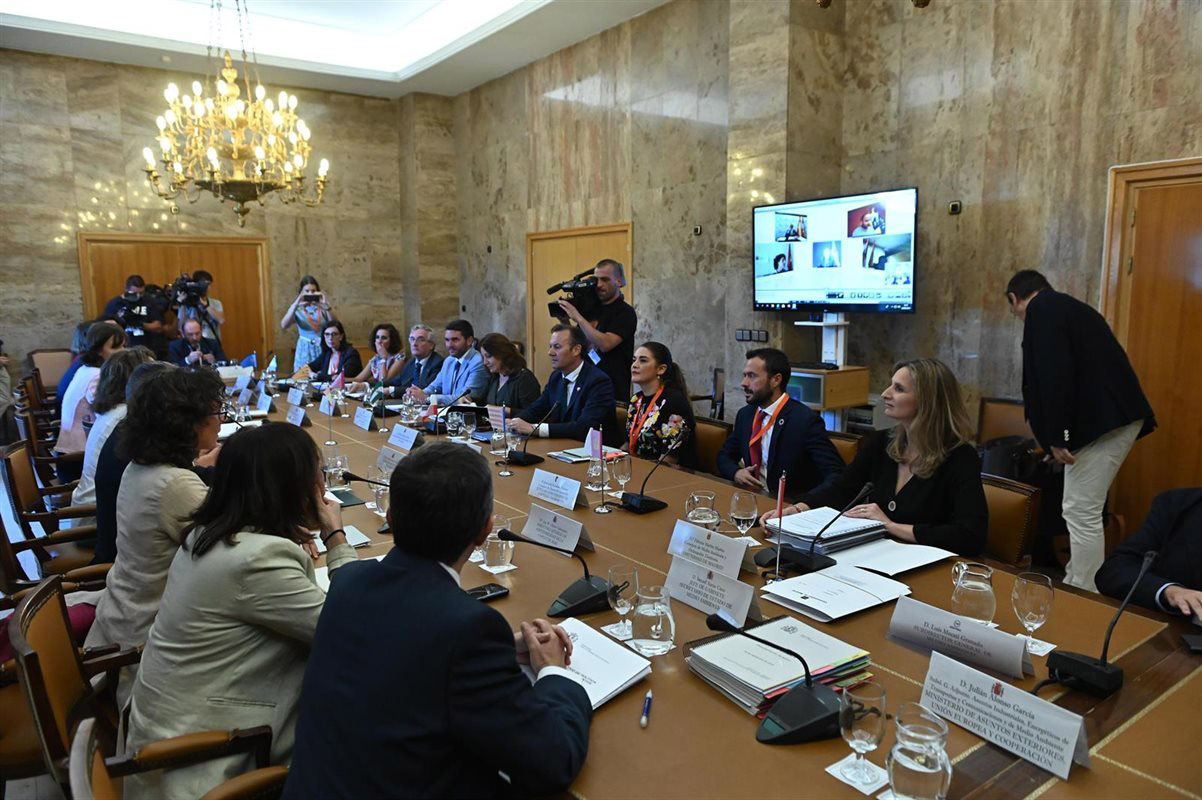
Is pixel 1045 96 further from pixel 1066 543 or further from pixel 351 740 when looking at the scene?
pixel 351 740

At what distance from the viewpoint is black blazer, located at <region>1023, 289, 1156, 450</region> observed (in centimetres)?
361

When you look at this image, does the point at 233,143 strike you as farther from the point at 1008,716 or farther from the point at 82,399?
the point at 1008,716

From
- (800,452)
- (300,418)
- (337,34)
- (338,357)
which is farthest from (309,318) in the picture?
(800,452)


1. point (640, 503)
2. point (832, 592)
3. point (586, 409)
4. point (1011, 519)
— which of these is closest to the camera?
point (832, 592)

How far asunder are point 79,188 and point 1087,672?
9719 mm

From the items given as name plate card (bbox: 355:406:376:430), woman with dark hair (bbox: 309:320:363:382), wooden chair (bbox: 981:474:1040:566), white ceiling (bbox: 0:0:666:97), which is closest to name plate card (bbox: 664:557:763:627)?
wooden chair (bbox: 981:474:1040:566)

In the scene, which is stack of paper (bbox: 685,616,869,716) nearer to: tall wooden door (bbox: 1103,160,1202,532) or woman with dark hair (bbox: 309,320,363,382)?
tall wooden door (bbox: 1103,160,1202,532)

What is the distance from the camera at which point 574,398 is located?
168 inches

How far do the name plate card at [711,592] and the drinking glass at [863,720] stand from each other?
1.49ft

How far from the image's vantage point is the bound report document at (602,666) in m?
1.44

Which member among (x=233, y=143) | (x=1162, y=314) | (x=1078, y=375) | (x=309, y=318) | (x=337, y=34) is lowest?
(x=1078, y=375)

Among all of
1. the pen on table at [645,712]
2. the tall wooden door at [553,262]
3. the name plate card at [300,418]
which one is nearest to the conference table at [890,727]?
the pen on table at [645,712]

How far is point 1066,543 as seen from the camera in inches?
165

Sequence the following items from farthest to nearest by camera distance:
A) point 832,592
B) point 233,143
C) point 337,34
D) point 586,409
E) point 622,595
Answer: point 337,34 < point 233,143 < point 586,409 < point 832,592 < point 622,595
